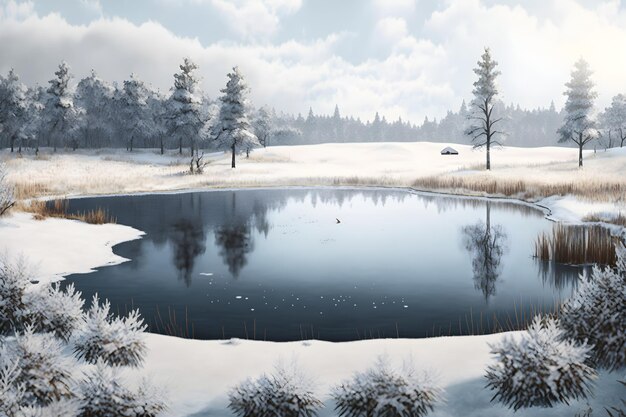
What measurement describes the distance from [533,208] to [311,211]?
11.3m

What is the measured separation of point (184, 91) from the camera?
67688 mm

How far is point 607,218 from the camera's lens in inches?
807

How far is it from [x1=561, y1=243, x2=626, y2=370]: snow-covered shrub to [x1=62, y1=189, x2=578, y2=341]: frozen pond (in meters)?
2.44

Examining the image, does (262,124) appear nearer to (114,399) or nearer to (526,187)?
(526,187)

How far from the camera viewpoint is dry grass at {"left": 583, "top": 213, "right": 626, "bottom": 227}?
19294 millimetres

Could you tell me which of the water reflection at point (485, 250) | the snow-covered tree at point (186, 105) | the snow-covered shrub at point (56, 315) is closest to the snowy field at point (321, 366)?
the snow-covered shrub at point (56, 315)

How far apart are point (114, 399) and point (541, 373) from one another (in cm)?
454

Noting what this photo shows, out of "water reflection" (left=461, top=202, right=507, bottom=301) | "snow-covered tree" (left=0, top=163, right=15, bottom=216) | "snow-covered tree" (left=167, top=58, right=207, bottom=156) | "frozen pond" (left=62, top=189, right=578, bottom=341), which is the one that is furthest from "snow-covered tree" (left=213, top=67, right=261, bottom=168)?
"snow-covered tree" (left=0, top=163, right=15, bottom=216)

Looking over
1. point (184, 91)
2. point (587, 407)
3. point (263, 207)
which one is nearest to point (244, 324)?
point (587, 407)

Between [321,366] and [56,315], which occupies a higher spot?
[56,315]

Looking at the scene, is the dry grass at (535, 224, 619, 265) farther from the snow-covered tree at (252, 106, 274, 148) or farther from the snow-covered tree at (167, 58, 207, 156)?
the snow-covered tree at (252, 106, 274, 148)

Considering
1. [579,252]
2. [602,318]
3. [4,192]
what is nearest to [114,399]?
[602,318]

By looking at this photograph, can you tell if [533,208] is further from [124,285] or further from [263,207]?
[124,285]

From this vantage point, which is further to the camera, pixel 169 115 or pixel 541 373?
pixel 169 115
